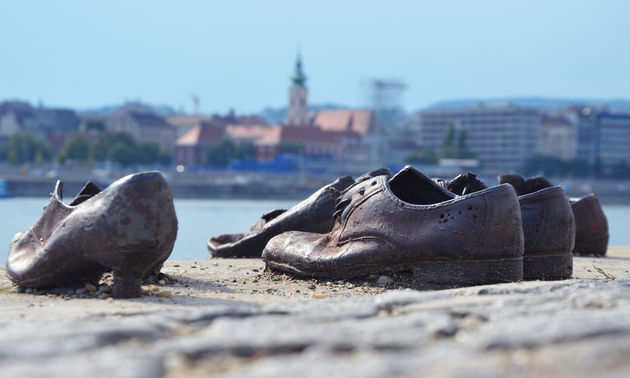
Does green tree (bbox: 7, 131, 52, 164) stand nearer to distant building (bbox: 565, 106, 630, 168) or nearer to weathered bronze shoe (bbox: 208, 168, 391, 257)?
distant building (bbox: 565, 106, 630, 168)

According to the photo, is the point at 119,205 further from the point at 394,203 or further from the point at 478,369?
the point at 478,369

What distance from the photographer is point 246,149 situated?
4235 inches

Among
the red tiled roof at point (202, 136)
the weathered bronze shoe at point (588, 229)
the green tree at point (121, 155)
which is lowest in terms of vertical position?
the green tree at point (121, 155)

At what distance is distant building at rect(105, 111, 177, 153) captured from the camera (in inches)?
4985

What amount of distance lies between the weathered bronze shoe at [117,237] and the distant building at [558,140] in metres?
127

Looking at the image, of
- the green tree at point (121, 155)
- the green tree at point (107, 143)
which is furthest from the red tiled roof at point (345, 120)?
the green tree at point (121, 155)

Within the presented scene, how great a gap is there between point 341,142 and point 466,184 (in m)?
116

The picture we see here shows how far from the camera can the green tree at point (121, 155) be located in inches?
3497

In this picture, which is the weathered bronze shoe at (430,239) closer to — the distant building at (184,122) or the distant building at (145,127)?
the distant building at (145,127)

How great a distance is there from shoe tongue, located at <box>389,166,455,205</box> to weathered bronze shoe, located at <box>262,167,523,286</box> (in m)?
0.09

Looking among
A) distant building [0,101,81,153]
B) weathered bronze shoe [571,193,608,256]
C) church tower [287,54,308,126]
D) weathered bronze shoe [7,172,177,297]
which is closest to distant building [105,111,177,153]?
distant building [0,101,81,153]

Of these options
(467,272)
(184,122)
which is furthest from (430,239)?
(184,122)

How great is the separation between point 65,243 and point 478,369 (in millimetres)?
2882

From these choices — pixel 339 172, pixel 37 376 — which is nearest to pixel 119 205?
pixel 37 376
